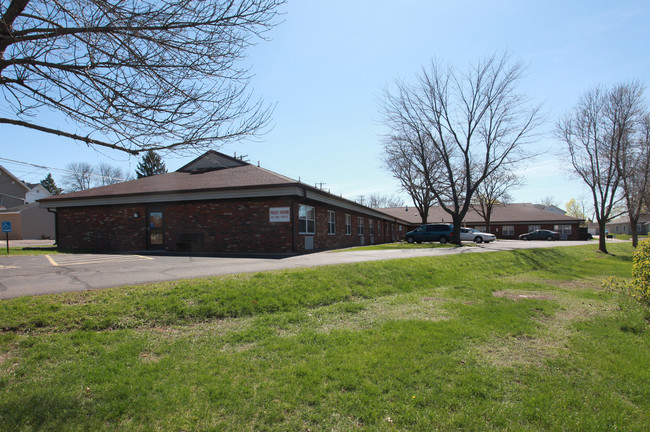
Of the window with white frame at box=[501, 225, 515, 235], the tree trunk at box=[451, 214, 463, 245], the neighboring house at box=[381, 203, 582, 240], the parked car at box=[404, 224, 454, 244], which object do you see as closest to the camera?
the tree trunk at box=[451, 214, 463, 245]

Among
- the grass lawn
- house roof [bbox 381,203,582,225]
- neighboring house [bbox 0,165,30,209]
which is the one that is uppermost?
neighboring house [bbox 0,165,30,209]

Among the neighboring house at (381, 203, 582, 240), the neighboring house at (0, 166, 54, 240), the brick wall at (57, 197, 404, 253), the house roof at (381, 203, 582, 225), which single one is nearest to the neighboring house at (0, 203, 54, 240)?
the neighboring house at (0, 166, 54, 240)

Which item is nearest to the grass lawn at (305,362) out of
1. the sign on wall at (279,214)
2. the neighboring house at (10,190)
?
the sign on wall at (279,214)

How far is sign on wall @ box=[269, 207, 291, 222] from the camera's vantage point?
16109 millimetres

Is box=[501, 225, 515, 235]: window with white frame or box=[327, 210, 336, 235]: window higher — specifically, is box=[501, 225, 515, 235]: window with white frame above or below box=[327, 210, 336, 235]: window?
below

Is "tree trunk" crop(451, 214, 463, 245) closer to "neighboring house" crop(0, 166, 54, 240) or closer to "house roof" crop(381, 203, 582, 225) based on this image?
"house roof" crop(381, 203, 582, 225)

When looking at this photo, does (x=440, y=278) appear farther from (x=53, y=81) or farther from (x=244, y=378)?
(x=53, y=81)

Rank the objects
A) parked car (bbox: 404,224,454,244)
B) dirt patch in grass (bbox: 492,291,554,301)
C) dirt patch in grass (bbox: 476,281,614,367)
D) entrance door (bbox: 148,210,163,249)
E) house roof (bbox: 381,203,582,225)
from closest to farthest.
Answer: dirt patch in grass (bbox: 476,281,614,367) < dirt patch in grass (bbox: 492,291,554,301) < entrance door (bbox: 148,210,163,249) < parked car (bbox: 404,224,454,244) < house roof (bbox: 381,203,582,225)

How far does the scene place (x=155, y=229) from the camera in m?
18.7

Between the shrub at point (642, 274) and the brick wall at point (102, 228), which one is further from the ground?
the brick wall at point (102, 228)

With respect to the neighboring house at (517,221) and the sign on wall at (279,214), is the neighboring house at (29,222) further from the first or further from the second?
the neighboring house at (517,221)

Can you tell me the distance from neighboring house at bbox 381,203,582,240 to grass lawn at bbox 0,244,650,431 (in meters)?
47.7

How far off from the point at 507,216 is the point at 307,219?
44.4 meters

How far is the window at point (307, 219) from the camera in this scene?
1742 centimetres
